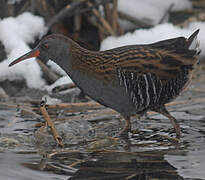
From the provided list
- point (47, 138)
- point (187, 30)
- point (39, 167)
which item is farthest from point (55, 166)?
point (187, 30)

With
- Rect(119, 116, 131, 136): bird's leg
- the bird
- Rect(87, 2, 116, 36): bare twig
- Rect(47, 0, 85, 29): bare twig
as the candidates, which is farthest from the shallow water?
Rect(87, 2, 116, 36): bare twig

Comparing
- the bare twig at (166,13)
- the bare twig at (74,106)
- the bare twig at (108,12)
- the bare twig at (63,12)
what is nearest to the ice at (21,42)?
the bare twig at (63,12)

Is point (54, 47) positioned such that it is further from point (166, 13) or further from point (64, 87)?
point (166, 13)

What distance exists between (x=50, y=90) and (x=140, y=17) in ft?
6.40

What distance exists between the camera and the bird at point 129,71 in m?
4.25

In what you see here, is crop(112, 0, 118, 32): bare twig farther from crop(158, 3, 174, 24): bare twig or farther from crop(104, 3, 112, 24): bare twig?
crop(158, 3, 174, 24): bare twig

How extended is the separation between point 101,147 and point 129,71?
647mm

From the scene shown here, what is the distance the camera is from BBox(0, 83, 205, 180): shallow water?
3.42 meters

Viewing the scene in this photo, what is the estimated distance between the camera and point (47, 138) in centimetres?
428

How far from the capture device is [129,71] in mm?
4238

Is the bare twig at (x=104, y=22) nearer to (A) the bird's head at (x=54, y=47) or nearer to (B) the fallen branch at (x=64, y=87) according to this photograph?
(B) the fallen branch at (x=64, y=87)

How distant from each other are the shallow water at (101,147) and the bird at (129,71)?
0.24m

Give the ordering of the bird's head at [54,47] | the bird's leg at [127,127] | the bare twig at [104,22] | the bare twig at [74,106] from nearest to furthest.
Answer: the bird's head at [54,47], the bird's leg at [127,127], the bare twig at [74,106], the bare twig at [104,22]

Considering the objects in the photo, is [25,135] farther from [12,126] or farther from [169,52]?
[169,52]
